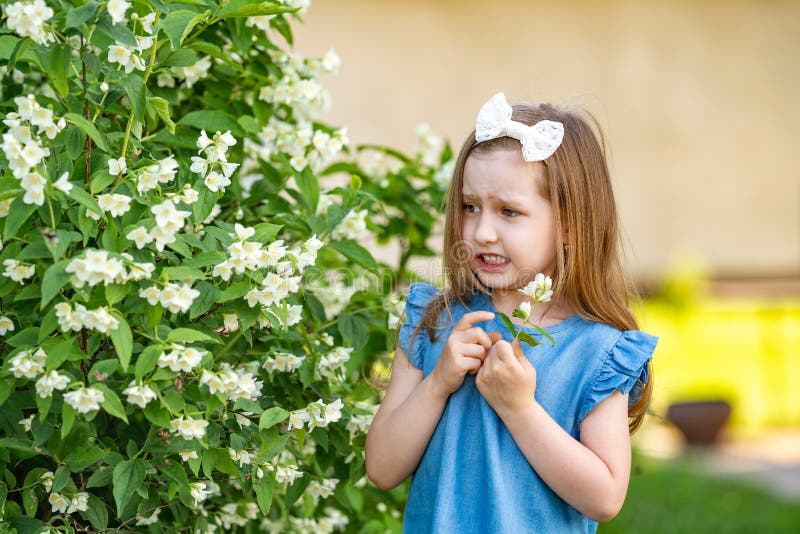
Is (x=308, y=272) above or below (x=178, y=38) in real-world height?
below

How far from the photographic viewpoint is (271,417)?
5.32 feet

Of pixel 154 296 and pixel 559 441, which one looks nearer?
pixel 154 296

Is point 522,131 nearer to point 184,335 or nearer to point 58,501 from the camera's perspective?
point 184,335

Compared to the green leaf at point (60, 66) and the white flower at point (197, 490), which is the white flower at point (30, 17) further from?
the white flower at point (197, 490)

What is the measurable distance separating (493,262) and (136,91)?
25.3 inches

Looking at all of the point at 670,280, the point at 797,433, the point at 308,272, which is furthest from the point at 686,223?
the point at 308,272

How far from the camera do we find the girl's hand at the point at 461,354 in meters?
1.62

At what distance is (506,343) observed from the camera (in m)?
1.58

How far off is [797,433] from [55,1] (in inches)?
312

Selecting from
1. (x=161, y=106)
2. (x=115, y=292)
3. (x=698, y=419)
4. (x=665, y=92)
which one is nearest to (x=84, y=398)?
(x=115, y=292)

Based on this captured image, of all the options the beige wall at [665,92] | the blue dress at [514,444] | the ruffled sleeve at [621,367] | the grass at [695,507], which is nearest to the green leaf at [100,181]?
the blue dress at [514,444]

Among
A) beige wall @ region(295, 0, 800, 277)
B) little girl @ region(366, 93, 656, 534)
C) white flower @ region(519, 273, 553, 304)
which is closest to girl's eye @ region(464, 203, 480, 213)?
little girl @ region(366, 93, 656, 534)

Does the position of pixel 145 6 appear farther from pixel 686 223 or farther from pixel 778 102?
pixel 778 102

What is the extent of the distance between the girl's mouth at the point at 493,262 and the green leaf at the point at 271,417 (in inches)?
16.3
